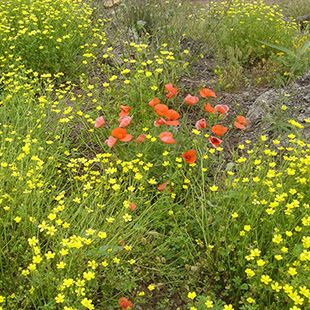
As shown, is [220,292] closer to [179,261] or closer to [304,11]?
[179,261]

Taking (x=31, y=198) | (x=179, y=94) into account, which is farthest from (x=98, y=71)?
(x=31, y=198)

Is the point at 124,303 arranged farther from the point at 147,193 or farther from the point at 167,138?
Answer: the point at 167,138

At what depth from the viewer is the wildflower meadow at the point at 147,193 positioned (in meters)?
2.01

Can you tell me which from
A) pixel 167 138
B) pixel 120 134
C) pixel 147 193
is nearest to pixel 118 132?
pixel 120 134

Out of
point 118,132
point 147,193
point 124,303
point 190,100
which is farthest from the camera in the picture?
point 190,100

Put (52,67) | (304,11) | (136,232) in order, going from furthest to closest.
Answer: (304,11) → (52,67) → (136,232)

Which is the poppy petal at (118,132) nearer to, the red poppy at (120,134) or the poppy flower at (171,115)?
the red poppy at (120,134)

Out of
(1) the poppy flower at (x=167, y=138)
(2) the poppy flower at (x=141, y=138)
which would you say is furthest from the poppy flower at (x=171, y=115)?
(2) the poppy flower at (x=141, y=138)

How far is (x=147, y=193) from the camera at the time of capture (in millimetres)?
2596

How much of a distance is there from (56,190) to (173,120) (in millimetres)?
1053

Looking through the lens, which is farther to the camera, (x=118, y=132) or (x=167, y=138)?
(x=118, y=132)

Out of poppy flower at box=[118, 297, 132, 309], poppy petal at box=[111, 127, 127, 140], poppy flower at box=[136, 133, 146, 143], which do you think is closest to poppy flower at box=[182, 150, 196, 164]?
poppy flower at box=[136, 133, 146, 143]

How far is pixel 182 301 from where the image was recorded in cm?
226

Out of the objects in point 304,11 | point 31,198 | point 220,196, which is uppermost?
point 31,198
